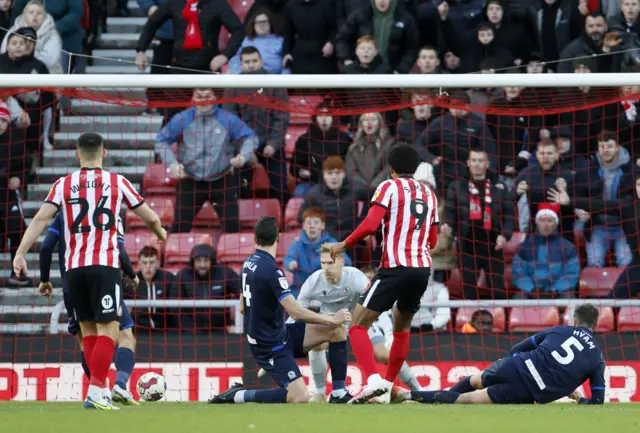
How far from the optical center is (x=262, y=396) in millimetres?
9109

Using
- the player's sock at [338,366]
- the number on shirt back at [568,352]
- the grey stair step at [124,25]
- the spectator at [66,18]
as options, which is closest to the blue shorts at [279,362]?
the player's sock at [338,366]

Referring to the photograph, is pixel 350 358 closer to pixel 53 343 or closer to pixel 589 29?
pixel 53 343

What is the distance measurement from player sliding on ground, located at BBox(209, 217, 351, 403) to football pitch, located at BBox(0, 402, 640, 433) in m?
0.92

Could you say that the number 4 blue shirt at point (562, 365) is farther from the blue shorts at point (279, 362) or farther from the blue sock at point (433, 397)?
the blue shorts at point (279, 362)

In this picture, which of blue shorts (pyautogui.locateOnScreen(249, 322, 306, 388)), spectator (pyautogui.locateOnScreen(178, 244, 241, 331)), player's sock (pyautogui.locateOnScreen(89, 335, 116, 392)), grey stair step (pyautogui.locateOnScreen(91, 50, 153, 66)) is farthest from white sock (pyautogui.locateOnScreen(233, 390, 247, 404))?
grey stair step (pyautogui.locateOnScreen(91, 50, 153, 66))

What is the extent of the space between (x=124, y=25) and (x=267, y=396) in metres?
8.97

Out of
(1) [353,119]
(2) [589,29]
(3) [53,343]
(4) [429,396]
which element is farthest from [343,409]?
(2) [589,29]

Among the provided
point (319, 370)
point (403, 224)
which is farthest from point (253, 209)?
point (403, 224)

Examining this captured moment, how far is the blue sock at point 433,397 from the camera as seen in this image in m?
8.96

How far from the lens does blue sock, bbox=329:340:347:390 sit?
9531 millimetres

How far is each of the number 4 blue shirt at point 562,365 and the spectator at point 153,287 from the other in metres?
4.27

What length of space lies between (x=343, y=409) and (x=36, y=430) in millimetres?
Answer: 2483

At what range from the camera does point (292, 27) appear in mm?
14711

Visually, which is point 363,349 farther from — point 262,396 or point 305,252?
point 305,252
